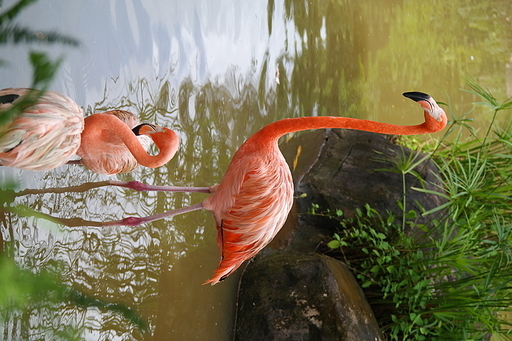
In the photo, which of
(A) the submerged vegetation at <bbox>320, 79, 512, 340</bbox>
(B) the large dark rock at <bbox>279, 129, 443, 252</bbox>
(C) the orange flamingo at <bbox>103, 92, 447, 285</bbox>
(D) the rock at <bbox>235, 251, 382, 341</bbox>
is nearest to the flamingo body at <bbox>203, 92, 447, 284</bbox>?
(C) the orange flamingo at <bbox>103, 92, 447, 285</bbox>

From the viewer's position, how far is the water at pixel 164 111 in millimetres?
1583

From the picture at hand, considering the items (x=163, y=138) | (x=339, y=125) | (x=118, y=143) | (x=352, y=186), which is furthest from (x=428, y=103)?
(x=352, y=186)

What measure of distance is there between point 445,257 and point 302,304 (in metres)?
0.69

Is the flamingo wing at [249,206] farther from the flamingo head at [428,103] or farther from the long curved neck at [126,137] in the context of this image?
the flamingo head at [428,103]

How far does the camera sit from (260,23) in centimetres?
270

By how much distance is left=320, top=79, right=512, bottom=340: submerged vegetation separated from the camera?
80.4 inches

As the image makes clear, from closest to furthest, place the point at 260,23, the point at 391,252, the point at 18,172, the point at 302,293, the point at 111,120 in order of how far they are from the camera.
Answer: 1. the point at 111,120
2. the point at 18,172
3. the point at 302,293
4. the point at 391,252
5. the point at 260,23

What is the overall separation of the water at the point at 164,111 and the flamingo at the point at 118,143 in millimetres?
247

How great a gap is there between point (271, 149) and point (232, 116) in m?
0.94

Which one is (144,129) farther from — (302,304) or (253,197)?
(302,304)

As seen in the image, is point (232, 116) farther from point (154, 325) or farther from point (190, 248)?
point (154, 325)

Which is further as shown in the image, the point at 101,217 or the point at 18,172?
the point at 101,217

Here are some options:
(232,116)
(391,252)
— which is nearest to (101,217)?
A: (232,116)

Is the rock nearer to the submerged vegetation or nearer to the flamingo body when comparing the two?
the submerged vegetation
